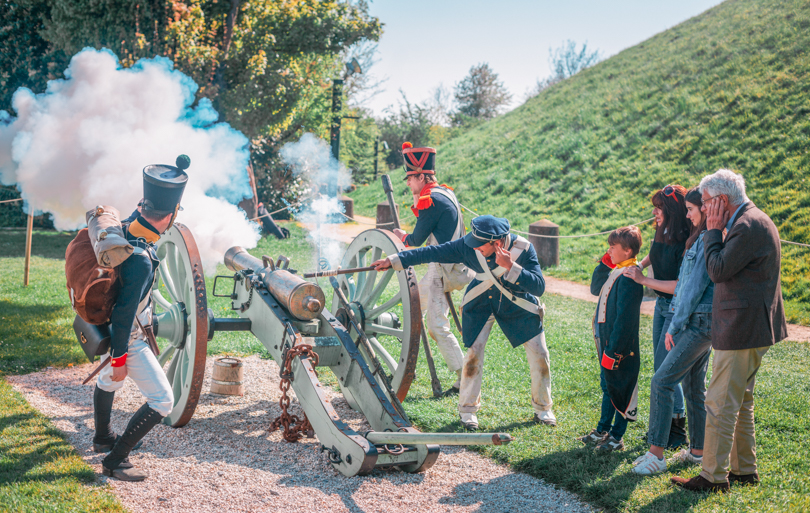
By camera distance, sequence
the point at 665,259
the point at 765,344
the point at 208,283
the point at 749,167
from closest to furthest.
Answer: the point at 765,344 < the point at 665,259 < the point at 208,283 < the point at 749,167

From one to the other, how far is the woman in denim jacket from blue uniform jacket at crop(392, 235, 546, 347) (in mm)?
914

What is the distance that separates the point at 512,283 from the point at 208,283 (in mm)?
6508

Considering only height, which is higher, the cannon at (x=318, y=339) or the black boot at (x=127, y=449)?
the cannon at (x=318, y=339)

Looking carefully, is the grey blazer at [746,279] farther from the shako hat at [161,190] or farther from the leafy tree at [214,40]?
the leafy tree at [214,40]

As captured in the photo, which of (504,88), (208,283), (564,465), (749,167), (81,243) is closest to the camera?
(81,243)

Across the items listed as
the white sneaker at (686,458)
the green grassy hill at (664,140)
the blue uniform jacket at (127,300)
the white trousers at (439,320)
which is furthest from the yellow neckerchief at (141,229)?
the green grassy hill at (664,140)

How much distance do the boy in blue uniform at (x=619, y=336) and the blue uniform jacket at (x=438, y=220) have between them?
141cm

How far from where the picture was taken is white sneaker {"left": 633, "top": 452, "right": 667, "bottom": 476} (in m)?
3.63

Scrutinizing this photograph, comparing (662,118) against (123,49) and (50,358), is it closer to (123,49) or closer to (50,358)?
(123,49)

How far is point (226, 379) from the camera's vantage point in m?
5.07

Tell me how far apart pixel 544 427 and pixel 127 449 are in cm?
273

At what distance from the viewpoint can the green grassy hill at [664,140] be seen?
1329 centimetres

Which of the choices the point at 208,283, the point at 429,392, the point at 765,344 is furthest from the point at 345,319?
the point at 208,283

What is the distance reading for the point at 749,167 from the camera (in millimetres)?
13992
